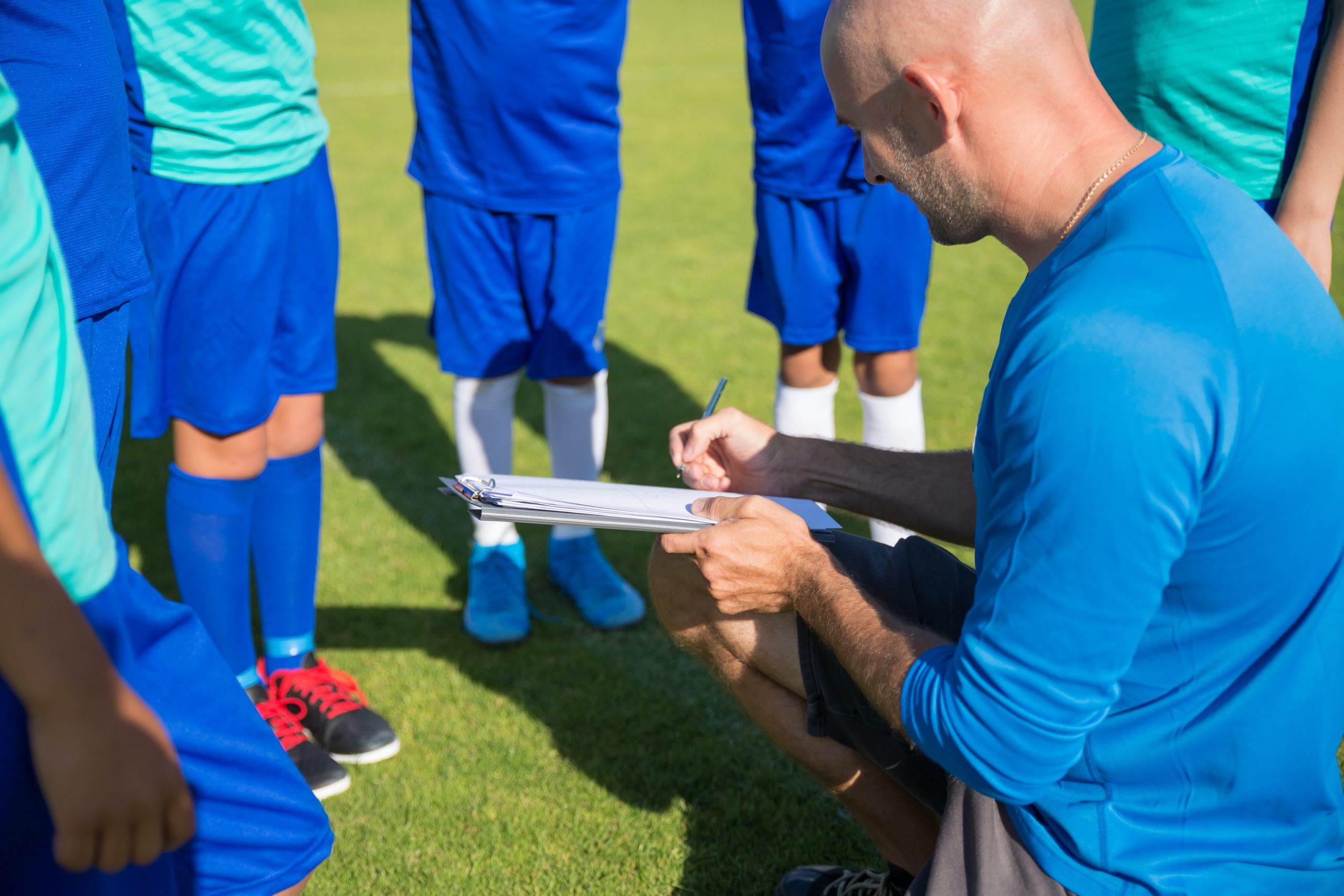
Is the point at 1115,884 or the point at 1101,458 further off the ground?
the point at 1101,458

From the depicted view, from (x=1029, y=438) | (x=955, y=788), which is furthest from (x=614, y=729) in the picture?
(x=1029, y=438)

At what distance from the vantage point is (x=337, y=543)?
3645mm

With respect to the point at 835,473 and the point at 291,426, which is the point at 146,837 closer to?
the point at 835,473

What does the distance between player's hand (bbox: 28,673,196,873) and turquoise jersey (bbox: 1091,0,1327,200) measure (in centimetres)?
217

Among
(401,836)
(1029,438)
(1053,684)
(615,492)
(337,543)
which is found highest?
(1029,438)

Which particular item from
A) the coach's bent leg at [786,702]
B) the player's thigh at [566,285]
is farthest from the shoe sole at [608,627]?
the coach's bent leg at [786,702]

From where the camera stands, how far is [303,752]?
2473mm

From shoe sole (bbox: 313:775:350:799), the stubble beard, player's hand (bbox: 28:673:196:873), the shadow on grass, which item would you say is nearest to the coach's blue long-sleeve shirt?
the stubble beard

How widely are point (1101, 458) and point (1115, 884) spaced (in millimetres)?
517

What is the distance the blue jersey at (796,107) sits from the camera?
2.99 meters

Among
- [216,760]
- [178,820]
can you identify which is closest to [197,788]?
[216,760]

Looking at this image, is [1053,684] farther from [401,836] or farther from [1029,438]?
[401,836]

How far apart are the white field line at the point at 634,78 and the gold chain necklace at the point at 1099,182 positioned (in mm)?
11087

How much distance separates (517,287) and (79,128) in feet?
5.05
